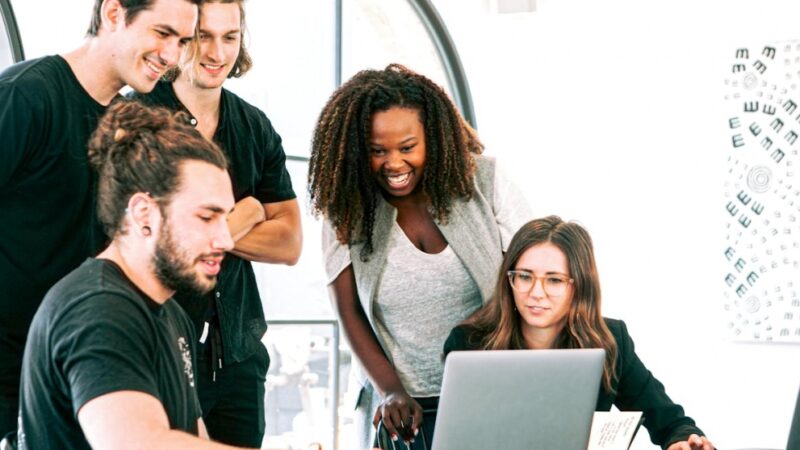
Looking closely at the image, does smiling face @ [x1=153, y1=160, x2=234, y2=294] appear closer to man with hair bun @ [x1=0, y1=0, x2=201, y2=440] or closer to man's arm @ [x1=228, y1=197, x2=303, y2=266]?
man with hair bun @ [x1=0, y1=0, x2=201, y2=440]

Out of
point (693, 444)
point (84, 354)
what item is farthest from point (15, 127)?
point (693, 444)

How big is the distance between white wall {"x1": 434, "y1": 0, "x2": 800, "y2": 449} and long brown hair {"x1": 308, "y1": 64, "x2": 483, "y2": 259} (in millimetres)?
2163

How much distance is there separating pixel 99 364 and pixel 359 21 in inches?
170

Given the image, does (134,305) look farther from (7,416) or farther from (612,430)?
(612,430)

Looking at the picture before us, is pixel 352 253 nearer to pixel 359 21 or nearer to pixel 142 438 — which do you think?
pixel 142 438

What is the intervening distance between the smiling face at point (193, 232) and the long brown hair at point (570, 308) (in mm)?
925

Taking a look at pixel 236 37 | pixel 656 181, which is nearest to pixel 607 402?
pixel 236 37

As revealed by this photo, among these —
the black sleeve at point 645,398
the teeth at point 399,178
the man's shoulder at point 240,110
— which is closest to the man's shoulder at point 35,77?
the man's shoulder at point 240,110

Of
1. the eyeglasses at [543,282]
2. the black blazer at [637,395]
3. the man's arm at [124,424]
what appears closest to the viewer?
the man's arm at [124,424]

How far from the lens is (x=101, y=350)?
1.42 m

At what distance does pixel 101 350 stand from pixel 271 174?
3.14ft

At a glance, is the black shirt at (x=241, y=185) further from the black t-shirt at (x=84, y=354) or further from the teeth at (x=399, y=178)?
the black t-shirt at (x=84, y=354)

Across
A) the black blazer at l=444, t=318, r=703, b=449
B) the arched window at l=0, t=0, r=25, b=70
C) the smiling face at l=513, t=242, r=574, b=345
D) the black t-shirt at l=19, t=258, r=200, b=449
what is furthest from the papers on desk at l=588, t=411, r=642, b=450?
the arched window at l=0, t=0, r=25, b=70

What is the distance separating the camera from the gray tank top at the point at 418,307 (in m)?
2.43
